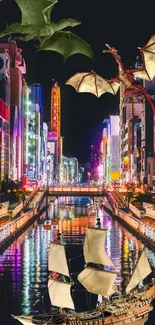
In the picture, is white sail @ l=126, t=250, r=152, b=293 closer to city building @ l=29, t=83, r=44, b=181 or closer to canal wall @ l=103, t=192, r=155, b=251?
canal wall @ l=103, t=192, r=155, b=251

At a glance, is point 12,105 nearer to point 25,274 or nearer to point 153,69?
point 25,274

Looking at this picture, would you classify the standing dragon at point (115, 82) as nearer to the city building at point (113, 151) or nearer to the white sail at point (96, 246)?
the white sail at point (96, 246)

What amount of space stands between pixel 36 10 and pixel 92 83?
4856mm

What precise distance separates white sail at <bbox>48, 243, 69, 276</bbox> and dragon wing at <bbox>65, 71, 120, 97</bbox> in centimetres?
1593

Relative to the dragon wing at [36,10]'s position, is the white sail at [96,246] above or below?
below

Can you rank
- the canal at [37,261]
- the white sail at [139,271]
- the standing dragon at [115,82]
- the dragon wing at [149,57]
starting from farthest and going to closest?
1. the canal at [37,261]
2. the white sail at [139,271]
3. the standing dragon at [115,82]
4. the dragon wing at [149,57]

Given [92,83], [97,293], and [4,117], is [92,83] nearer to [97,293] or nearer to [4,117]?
[97,293]

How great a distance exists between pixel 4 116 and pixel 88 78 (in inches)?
4121

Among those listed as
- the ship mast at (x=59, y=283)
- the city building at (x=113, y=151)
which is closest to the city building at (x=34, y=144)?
the city building at (x=113, y=151)

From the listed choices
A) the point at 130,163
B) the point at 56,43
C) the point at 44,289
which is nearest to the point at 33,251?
the point at 44,289

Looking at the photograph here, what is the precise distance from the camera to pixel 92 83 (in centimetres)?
664

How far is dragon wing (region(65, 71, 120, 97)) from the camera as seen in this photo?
6543 millimetres

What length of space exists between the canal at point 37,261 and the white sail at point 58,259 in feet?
8.31

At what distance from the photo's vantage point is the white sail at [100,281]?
68.7 feet
